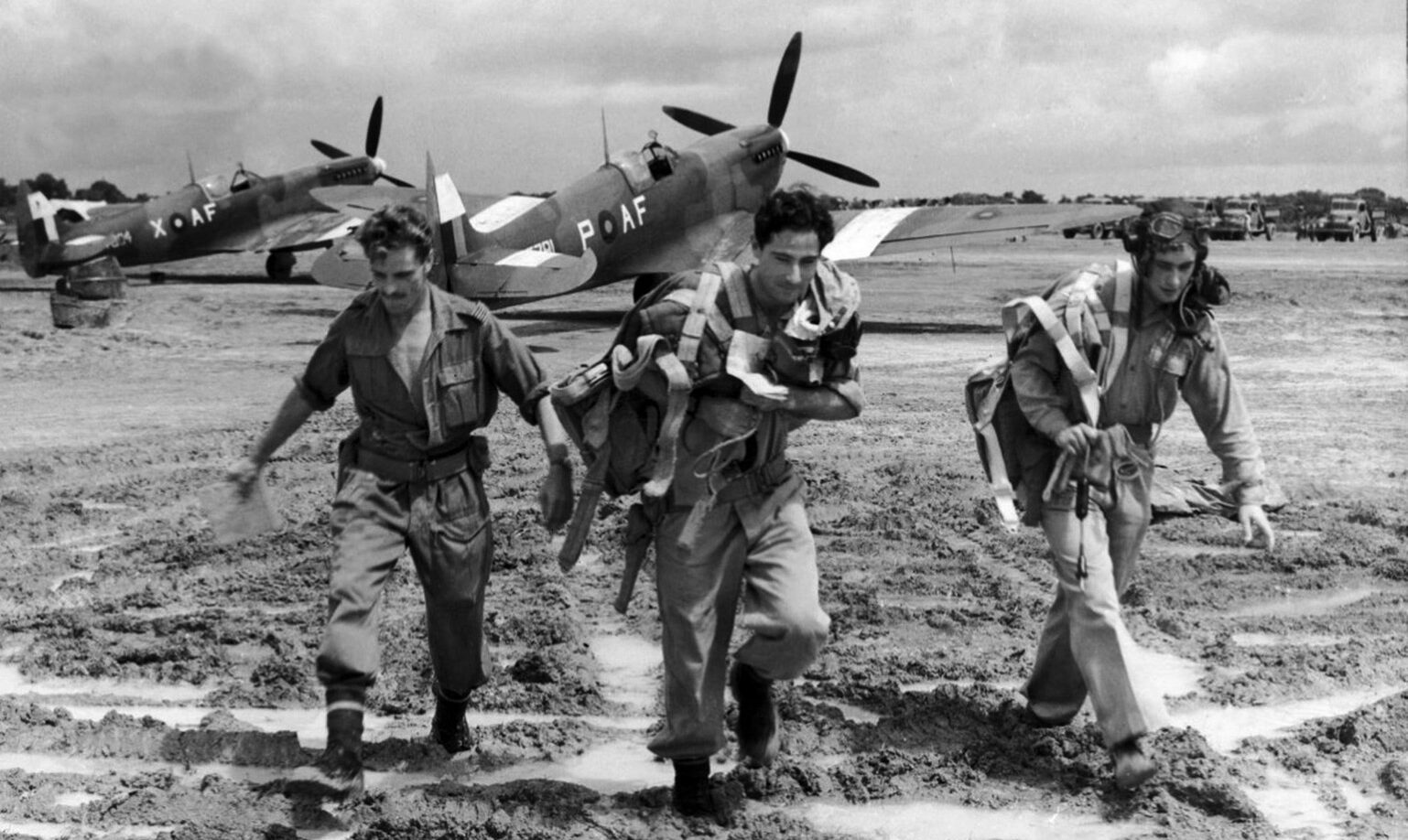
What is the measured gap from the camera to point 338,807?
466 centimetres

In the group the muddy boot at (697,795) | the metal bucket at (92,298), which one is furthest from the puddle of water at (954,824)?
the metal bucket at (92,298)

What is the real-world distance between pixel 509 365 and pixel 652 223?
14713 millimetres

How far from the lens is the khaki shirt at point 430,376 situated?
4.80 meters

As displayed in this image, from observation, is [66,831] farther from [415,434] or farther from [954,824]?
[954,824]

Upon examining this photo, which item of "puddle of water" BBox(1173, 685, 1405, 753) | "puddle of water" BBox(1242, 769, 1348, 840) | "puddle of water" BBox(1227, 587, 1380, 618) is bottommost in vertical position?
"puddle of water" BBox(1242, 769, 1348, 840)

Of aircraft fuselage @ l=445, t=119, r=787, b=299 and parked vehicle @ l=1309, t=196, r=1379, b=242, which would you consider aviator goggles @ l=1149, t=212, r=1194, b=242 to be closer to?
aircraft fuselage @ l=445, t=119, r=787, b=299

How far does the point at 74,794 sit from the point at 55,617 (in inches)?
84.7

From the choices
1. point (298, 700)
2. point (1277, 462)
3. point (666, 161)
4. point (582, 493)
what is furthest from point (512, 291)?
point (582, 493)

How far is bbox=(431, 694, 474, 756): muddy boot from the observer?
517 cm

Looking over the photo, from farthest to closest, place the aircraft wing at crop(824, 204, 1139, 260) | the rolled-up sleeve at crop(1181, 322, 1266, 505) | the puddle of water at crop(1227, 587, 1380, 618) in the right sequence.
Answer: the aircraft wing at crop(824, 204, 1139, 260) < the puddle of water at crop(1227, 587, 1380, 618) < the rolled-up sleeve at crop(1181, 322, 1266, 505)

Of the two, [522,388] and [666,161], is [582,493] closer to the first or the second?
[522,388]

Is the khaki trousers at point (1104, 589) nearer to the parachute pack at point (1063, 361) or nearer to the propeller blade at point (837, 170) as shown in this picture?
the parachute pack at point (1063, 361)

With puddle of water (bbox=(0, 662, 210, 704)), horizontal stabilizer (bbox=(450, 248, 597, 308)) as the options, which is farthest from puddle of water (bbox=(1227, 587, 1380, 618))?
horizontal stabilizer (bbox=(450, 248, 597, 308))

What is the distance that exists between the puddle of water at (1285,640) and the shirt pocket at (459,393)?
139 inches
